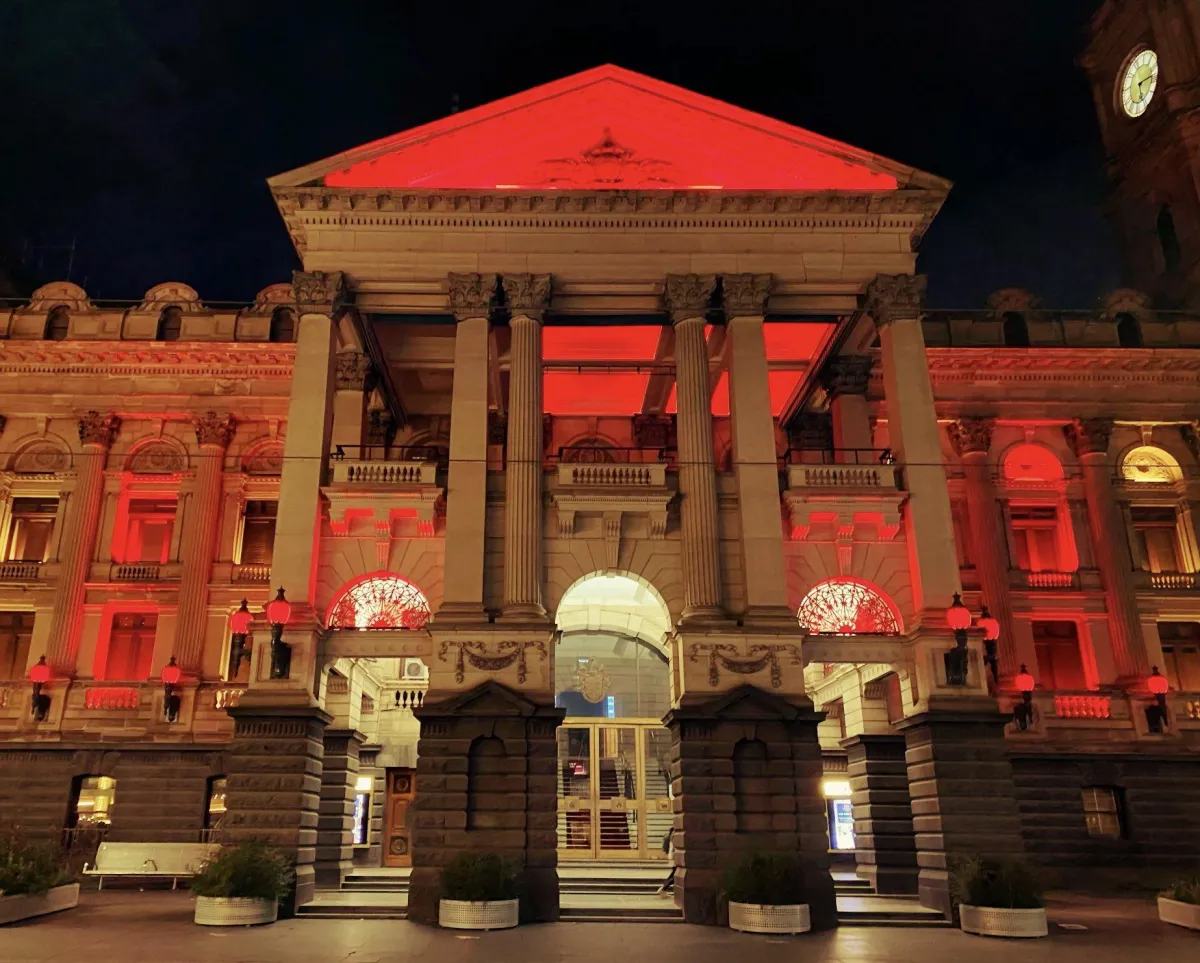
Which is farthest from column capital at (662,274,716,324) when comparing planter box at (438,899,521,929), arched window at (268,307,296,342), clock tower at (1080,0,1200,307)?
clock tower at (1080,0,1200,307)

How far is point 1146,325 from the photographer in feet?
123

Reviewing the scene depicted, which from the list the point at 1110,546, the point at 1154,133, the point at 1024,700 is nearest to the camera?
the point at 1024,700

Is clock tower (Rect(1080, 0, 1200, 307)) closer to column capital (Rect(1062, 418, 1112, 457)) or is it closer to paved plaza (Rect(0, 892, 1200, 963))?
column capital (Rect(1062, 418, 1112, 457))

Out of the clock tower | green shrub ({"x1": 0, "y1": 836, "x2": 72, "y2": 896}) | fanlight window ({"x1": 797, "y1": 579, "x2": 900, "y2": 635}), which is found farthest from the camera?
the clock tower

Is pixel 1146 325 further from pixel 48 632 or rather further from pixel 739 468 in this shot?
pixel 48 632

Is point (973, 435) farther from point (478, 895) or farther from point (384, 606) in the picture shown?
point (478, 895)

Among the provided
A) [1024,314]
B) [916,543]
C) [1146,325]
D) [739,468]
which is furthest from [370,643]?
[1146,325]

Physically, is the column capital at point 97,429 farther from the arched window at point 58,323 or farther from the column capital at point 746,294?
the column capital at point 746,294

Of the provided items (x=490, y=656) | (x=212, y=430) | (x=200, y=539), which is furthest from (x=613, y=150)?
(x=200, y=539)

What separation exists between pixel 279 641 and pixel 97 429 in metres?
16.8

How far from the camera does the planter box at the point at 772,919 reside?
19047 millimetres

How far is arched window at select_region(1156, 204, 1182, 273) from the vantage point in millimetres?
43562

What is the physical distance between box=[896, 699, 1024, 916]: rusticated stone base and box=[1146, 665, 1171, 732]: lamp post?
40.5 feet

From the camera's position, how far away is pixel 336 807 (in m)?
25.6
